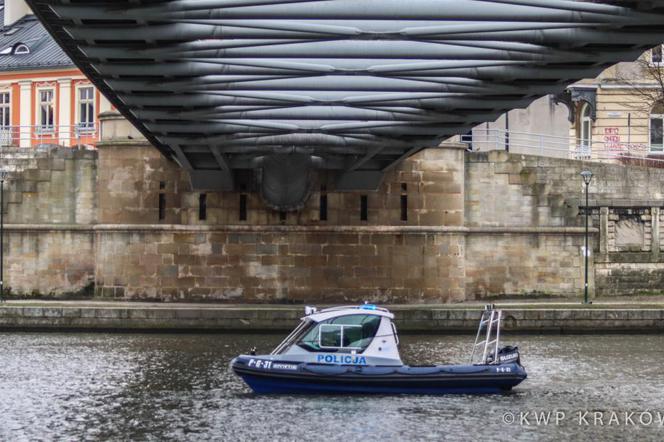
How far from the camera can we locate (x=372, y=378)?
3278 centimetres

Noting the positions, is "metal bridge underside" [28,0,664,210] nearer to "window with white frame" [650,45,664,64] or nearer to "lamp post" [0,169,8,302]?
"lamp post" [0,169,8,302]

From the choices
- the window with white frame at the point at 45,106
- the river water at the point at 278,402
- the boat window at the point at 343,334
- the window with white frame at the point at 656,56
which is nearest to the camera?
the river water at the point at 278,402

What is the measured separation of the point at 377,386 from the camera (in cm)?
3281

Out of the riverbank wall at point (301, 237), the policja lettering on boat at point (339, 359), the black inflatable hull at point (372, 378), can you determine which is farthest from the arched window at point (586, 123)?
the policja lettering on boat at point (339, 359)

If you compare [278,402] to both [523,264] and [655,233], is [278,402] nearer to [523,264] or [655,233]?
[523,264]

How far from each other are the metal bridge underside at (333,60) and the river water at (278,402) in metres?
5.79

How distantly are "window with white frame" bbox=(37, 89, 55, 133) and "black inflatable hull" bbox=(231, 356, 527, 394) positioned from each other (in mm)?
34029

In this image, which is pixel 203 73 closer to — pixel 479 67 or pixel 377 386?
pixel 479 67

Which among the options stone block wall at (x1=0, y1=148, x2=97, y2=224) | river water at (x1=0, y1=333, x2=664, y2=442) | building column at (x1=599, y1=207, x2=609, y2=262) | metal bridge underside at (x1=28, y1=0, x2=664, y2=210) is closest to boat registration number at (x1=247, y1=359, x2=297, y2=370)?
river water at (x1=0, y1=333, x2=664, y2=442)

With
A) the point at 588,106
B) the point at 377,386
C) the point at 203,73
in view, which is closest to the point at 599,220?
the point at 588,106

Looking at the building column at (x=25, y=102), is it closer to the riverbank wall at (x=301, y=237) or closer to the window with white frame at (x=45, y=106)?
the window with white frame at (x=45, y=106)

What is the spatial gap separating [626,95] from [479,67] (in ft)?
108

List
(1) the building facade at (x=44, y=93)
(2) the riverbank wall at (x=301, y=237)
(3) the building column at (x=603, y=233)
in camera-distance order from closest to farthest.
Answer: (2) the riverbank wall at (x=301, y=237) < (3) the building column at (x=603, y=233) < (1) the building facade at (x=44, y=93)

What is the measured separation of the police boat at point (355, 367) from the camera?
3278 cm
